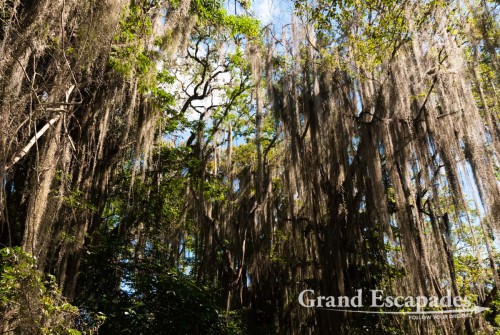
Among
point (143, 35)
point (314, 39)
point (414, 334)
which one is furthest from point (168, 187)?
point (414, 334)

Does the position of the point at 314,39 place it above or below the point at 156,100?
above

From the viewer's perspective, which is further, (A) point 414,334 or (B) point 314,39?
(B) point 314,39

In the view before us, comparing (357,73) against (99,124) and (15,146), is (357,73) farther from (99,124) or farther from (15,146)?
(15,146)

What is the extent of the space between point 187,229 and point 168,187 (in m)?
1.53

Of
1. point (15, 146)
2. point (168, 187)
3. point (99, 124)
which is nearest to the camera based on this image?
point (15, 146)

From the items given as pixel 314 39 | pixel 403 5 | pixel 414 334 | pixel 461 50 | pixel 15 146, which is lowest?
pixel 414 334

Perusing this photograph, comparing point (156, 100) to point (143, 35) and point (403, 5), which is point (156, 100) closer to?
point (143, 35)

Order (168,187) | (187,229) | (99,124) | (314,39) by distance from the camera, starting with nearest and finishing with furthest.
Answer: (99,124), (314,39), (168,187), (187,229)

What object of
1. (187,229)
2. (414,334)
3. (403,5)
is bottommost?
(414,334)

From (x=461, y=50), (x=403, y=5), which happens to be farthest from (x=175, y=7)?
(x=461, y=50)

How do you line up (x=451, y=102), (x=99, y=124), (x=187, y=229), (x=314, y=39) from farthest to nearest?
(x=187, y=229)
(x=314, y=39)
(x=99, y=124)
(x=451, y=102)

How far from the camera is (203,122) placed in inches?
376

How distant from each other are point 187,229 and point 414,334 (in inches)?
201

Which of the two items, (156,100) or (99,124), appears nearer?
(99,124)
